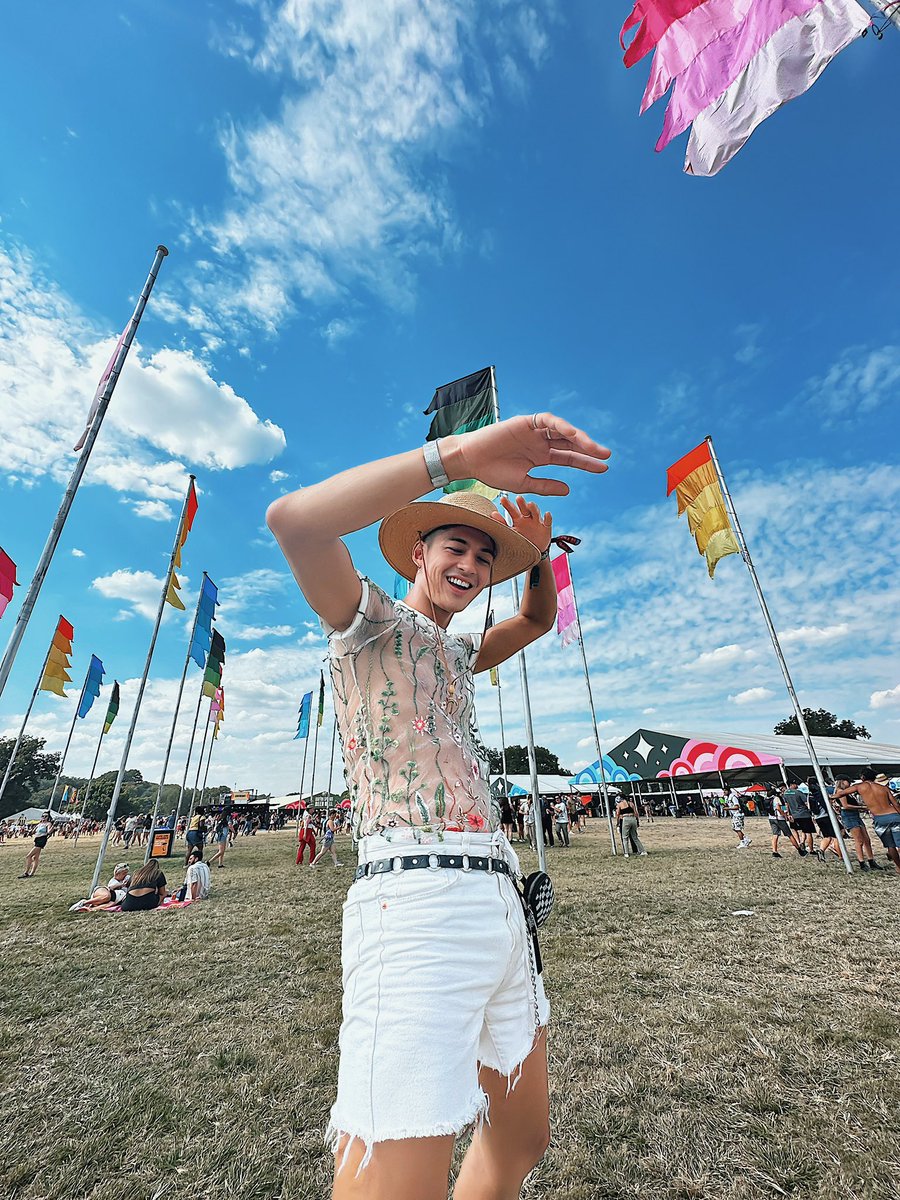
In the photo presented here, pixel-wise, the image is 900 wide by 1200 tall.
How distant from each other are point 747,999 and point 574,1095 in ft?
6.88

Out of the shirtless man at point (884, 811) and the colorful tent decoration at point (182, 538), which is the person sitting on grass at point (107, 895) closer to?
the colorful tent decoration at point (182, 538)

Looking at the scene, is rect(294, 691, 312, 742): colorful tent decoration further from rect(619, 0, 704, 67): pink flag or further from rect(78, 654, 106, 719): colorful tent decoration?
rect(619, 0, 704, 67): pink flag

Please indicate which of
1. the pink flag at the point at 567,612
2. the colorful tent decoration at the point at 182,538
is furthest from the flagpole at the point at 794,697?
the colorful tent decoration at the point at 182,538

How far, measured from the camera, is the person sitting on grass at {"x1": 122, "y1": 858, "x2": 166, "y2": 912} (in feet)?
31.4

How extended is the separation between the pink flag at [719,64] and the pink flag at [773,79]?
0.07 m

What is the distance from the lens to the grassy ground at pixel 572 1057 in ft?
8.32

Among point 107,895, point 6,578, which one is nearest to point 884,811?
point 107,895

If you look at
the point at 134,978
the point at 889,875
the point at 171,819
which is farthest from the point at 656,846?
the point at 171,819

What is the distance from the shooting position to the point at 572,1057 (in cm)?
357

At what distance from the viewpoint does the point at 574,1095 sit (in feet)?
10.3

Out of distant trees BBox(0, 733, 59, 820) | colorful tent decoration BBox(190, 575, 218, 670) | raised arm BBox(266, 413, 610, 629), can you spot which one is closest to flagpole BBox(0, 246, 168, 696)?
raised arm BBox(266, 413, 610, 629)

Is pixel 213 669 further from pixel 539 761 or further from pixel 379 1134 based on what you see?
pixel 539 761

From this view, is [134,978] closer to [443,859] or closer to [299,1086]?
[299,1086]

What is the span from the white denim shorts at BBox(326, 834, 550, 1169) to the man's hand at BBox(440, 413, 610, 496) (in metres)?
0.94
